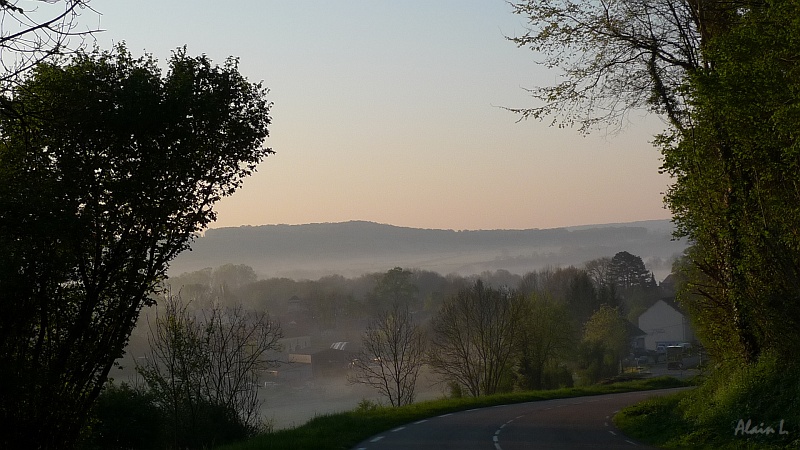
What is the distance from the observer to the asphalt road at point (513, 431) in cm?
2066

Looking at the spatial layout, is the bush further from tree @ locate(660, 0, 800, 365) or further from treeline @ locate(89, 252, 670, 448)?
tree @ locate(660, 0, 800, 365)

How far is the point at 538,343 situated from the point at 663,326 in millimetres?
55319

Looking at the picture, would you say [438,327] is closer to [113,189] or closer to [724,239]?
[724,239]

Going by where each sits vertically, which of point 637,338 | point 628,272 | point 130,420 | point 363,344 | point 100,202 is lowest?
point 637,338

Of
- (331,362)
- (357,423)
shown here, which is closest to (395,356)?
(357,423)

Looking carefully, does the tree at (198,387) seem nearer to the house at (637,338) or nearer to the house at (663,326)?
the house at (637,338)

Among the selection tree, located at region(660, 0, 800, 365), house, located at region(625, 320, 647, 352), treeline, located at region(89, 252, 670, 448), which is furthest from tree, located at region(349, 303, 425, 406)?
house, located at region(625, 320, 647, 352)

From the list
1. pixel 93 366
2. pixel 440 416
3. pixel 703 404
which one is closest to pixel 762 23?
pixel 703 404

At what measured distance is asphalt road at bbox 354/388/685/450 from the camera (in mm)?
20656

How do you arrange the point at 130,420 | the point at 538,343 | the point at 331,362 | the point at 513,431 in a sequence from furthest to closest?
the point at 331,362
the point at 538,343
the point at 130,420
the point at 513,431

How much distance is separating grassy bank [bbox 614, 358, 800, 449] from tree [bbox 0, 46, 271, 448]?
11782 millimetres

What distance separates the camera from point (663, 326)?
113625 millimetres

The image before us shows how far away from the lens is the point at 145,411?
28469 mm

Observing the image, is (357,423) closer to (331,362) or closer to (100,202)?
(100,202)
